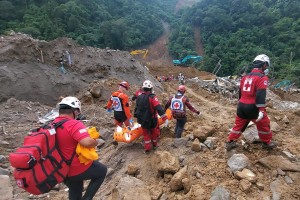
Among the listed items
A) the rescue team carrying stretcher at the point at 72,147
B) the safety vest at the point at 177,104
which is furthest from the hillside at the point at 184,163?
the safety vest at the point at 177,104

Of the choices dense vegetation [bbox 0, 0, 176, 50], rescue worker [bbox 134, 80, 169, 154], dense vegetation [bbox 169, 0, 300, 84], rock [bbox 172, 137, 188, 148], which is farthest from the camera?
dense vegetation [bbox 169, 0, 300, 84]

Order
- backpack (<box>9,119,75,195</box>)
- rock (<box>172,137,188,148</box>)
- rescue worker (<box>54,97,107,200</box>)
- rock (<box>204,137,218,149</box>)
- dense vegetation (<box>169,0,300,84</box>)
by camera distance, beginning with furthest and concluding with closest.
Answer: dense vegetation (<box>169,0,300,84</box>) < rock (<box>172,137,188,148</box>) < rock (<box>204,137,218,149</box>) < rescue worker (<box>54,97,107,200</box>) < backpack (<box>9,119,75,195</box>)

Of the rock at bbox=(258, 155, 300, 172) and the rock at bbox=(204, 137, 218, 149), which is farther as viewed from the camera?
the rock at bbox=(204, 137, 218, 149)

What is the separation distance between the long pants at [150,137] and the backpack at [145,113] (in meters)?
0.13

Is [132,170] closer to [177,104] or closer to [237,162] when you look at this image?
[237,162]

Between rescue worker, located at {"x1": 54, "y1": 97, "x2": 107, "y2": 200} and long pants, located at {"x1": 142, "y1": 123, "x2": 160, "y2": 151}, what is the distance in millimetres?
1983

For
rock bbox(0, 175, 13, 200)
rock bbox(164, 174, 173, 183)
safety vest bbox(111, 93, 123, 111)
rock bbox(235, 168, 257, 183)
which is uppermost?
safety vest bbox(111, 93, 123, 111)

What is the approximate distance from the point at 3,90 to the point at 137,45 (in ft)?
161

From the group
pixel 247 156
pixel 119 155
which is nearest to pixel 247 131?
pixel 247 156

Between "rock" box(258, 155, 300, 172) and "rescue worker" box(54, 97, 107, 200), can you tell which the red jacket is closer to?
"rock" box(258, 155, 300, 172)

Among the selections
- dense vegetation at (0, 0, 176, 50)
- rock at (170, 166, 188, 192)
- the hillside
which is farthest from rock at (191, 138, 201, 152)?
dense vegetation at (0, 0, 176, 50)

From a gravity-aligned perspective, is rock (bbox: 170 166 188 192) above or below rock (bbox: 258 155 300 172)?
below

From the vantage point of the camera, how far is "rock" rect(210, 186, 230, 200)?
3836 mm

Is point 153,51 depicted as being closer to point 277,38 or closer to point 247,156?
point 277,38
